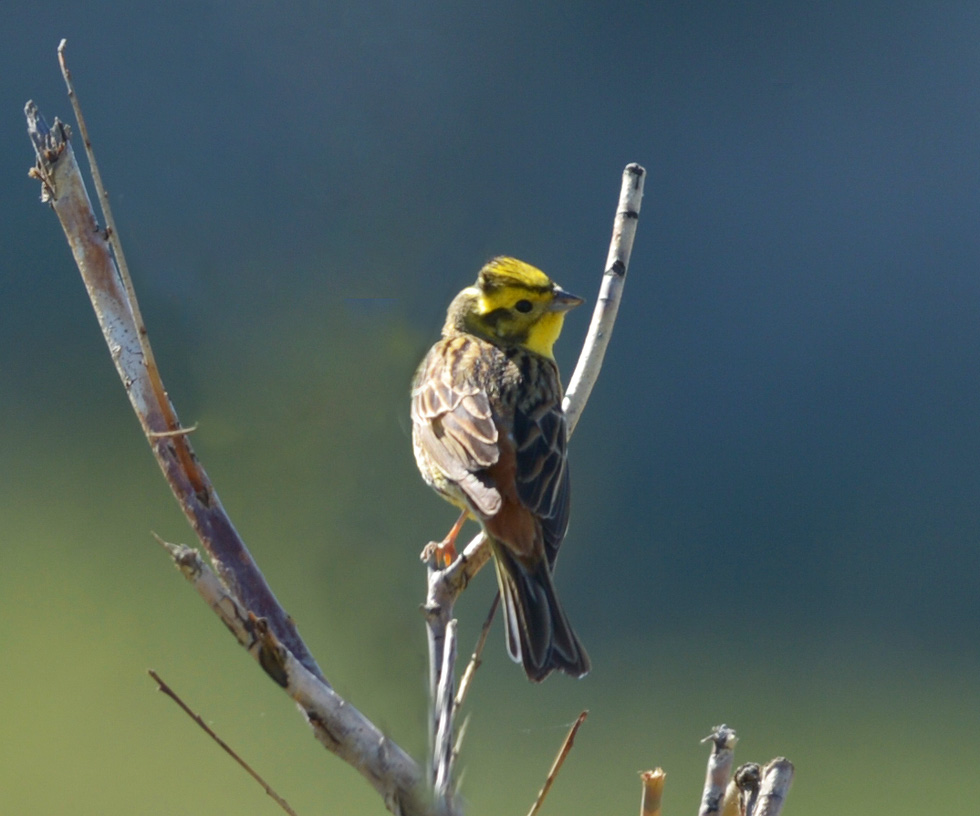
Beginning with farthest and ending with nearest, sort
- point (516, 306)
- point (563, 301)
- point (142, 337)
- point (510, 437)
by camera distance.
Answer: point (516, 306), point (563, 301), point (510, 437), point (142, 337)

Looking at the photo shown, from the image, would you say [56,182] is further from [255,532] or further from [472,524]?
[255,532]

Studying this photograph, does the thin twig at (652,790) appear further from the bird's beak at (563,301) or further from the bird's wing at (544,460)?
the bird's beak at (563,301)

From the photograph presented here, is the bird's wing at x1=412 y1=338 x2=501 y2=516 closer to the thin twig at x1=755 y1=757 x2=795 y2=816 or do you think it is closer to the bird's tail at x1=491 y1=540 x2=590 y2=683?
the bird's tail at x1=491 y1=540 x2=590 y2=683

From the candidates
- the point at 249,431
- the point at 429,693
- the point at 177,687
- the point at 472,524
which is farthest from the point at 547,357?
the point at 429,693

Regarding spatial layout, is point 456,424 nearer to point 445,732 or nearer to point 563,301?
point 563,301

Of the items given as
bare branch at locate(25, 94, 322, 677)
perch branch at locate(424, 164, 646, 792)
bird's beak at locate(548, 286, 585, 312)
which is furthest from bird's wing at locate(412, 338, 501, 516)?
bare branch at locate(25, 94, 322, 677)

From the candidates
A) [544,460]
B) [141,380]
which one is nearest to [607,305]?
[544,460]

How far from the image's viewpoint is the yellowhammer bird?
8.04ft

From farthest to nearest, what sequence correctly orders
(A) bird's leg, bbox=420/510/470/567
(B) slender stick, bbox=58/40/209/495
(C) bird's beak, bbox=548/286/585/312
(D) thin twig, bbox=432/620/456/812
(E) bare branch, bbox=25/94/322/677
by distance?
(C) bird's beak, bbox=548/286/585/312 → (A) bird's leg, bbox=420/510/470/567 → (E) bare branch, bbox=25/94/322/677 → (B) slender stick, bbox=58/40/209/495 → (D) thin twig, bbox=432/620/456/812

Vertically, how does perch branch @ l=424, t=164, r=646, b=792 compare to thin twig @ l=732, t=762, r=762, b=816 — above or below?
above

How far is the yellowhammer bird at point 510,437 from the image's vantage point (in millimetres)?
2451

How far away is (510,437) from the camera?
282cm

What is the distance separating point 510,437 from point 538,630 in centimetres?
54

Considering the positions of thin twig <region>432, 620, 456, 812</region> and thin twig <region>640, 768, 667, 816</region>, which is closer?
thin twig <region>432, 620, 456, 812</region>
